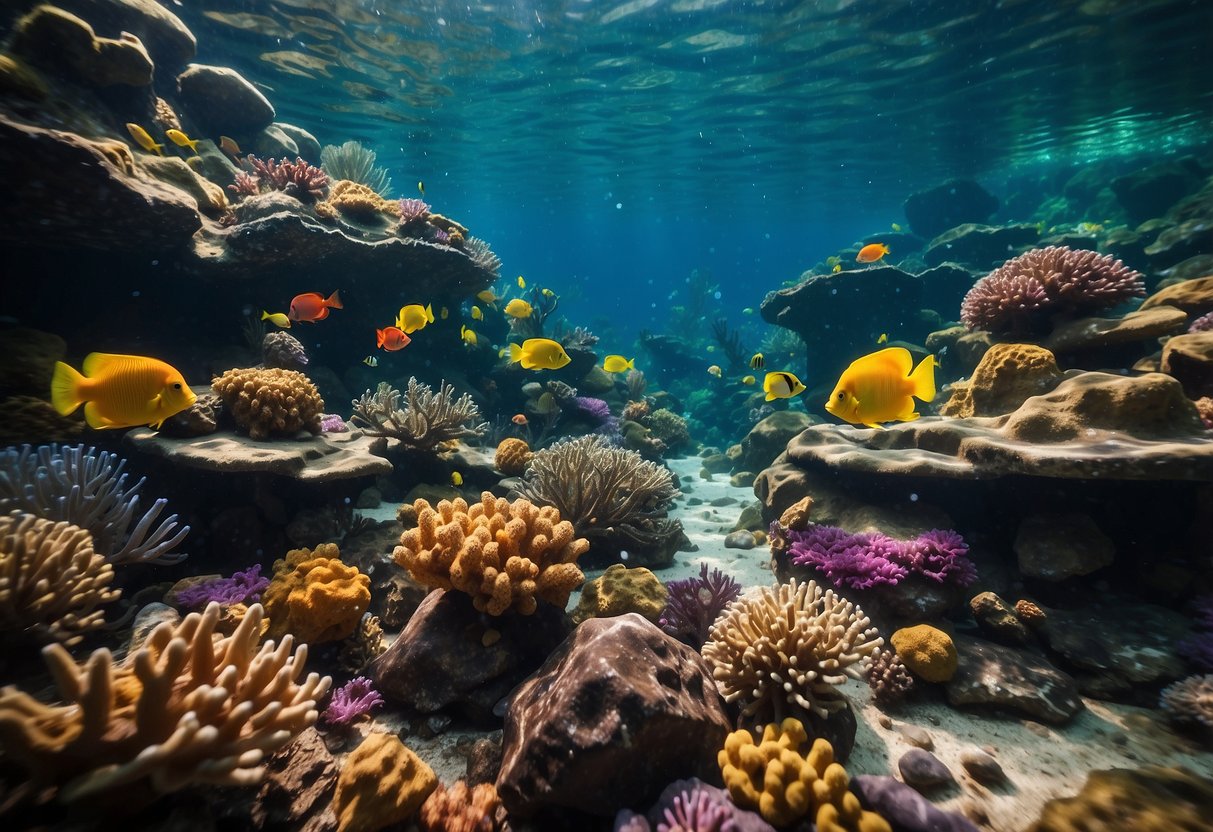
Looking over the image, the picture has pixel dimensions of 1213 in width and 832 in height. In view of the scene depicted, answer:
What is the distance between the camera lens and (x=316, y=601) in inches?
118

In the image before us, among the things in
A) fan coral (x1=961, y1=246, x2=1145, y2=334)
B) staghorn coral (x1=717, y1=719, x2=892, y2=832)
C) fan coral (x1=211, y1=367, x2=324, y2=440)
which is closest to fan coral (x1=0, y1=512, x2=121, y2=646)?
fan coral (x1=211, y1=367, x2=324, y2=440)

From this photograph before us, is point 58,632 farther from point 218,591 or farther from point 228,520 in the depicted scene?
point 228,520

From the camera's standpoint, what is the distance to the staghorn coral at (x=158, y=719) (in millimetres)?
1583

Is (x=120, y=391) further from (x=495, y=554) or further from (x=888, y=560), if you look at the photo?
(x=888, y=560)

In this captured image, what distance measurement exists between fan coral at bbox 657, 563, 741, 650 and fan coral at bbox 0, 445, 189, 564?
11.6 ft

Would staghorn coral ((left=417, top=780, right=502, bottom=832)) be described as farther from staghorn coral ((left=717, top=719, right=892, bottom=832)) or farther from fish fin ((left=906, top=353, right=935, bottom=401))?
fish fin ((left=906, top=353, right=935, bottom=401))

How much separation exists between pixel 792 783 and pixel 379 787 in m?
1.93

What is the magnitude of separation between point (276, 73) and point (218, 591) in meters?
22.5

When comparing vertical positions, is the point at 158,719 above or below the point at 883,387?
below

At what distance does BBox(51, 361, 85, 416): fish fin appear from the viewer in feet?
9.38

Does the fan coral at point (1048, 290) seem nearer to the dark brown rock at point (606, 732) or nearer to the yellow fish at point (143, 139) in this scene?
the dark brown rock at point (606, 732)

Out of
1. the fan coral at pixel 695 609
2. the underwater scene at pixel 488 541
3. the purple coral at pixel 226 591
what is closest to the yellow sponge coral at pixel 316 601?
the underwater scene at pixel 488 541

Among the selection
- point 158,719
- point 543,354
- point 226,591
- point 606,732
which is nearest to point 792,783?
point 606,732

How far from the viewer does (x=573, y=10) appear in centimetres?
1434
